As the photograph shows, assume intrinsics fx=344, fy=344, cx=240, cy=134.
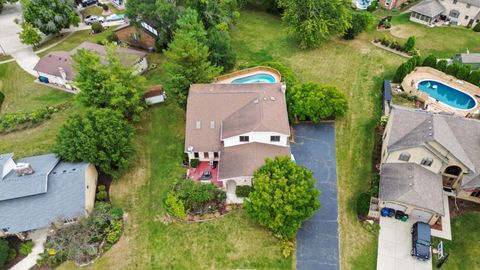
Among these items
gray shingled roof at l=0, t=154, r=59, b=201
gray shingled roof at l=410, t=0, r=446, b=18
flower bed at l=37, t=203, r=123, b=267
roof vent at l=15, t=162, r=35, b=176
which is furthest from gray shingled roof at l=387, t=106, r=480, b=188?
roof vent at l=15, t=162, r=35, b=176

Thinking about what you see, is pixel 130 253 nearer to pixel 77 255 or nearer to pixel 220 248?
pixel 77 255

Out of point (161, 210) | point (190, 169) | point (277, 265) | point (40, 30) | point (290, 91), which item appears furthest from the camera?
point (40, 30)

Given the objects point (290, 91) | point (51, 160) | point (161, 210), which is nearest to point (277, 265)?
point (161, 210)

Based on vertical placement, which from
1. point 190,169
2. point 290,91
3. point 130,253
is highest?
point 290,91

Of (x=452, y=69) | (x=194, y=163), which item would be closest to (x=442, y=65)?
(x=452, y=69)

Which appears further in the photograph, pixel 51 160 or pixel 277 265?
pixel 51 160

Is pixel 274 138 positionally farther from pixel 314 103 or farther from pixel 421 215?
pixel 421 215

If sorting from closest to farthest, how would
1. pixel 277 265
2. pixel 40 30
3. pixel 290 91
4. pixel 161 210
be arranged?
pixel 277 265
pixel 161 210
pixel 290 91
pixel 40 30
